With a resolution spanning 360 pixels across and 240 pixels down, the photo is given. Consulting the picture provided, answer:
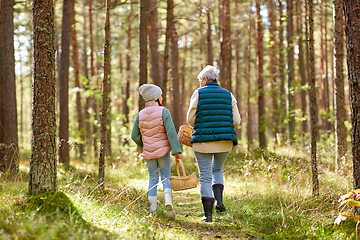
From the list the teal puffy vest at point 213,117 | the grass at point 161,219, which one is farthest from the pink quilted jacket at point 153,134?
the grass at point 161,219

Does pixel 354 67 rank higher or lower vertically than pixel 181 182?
higher

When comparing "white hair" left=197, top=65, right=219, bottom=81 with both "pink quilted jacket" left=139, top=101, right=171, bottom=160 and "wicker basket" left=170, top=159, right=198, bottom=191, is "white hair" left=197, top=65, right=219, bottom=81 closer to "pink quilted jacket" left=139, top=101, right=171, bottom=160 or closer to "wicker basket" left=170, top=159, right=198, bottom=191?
"pink quilted jacket" left=139, top=101, right=171, bottom=160

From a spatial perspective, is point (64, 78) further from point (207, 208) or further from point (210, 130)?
point (207, 208)

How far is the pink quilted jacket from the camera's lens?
4547 mm

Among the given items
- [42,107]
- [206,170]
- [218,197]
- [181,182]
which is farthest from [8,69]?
[218,197]

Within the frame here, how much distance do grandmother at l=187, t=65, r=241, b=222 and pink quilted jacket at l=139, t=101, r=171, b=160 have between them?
0.46 meters

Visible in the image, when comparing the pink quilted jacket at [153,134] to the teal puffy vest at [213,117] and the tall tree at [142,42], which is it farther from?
the tall tree at [142,42]

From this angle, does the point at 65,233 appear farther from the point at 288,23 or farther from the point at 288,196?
the point at 288,23

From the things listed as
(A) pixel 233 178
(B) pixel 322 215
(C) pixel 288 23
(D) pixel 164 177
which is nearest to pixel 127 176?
(A) pixel 233 178

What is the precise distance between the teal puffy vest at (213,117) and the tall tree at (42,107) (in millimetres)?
2081

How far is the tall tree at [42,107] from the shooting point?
13.2 feet

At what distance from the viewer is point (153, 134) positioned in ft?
15.1

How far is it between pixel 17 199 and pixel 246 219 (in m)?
3.17

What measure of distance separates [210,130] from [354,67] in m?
2.10
